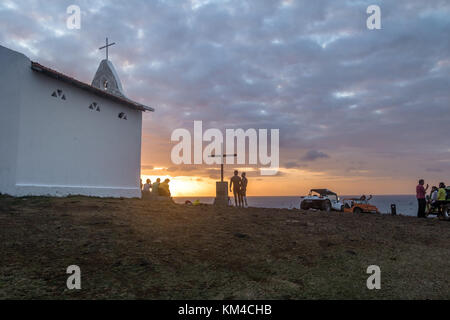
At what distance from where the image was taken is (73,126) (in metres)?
14.5

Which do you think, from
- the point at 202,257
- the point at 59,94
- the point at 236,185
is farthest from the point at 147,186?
the point at 202,257

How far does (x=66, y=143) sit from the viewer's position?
14.1 m

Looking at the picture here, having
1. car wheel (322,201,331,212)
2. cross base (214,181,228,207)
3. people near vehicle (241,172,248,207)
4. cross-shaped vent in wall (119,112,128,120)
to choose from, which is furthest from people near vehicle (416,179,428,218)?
cross-shaped vent in wall (119,112,128,120)

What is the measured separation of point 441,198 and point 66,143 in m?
16.7

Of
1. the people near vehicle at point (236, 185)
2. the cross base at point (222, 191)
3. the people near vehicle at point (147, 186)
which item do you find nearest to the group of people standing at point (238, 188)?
the people near vehicle at point (236, 185)

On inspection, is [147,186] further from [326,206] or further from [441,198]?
[441,198]

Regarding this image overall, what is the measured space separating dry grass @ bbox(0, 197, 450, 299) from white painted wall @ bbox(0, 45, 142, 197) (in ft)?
8.62

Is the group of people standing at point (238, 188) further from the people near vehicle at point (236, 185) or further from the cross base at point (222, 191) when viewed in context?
the cross base at point (222, 191)

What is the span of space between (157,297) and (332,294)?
2648 mm

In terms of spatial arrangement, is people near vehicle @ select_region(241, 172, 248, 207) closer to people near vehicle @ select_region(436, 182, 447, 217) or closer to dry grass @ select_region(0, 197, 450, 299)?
dry grass @ select_region(0, 197, 450, 299)

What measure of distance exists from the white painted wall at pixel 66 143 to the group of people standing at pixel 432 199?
1441 centimetres

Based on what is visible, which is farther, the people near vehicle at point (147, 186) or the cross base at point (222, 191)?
the cross base at point (222, 191)

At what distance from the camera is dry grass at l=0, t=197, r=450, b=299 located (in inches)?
199

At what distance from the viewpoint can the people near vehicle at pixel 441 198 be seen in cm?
1541
